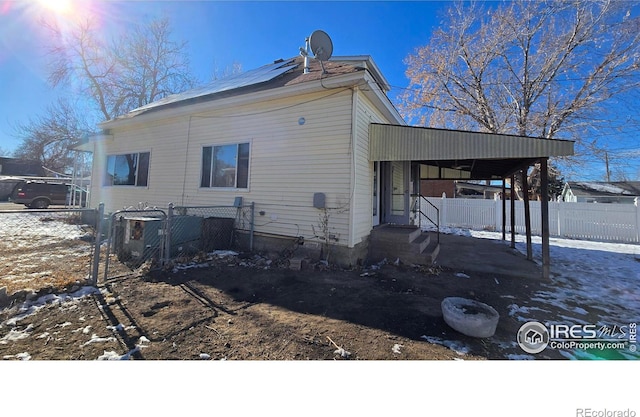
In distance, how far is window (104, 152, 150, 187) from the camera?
8.94 m

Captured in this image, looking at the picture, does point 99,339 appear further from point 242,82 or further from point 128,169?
point 128,169

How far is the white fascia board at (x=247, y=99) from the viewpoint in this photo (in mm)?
5293

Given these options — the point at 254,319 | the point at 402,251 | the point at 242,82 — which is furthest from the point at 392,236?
the point at 242,82

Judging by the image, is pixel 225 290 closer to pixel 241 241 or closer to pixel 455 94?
pixel 241 241

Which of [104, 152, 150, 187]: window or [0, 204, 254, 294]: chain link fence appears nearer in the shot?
[0, 204, 254, 294]: chain link fence

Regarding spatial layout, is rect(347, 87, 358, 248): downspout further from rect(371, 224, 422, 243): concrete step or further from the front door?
the front door

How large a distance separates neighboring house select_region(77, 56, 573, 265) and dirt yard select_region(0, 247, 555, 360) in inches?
71.3

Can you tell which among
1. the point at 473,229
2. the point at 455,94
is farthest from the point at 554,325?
the point at 455,94

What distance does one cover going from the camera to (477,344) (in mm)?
2672

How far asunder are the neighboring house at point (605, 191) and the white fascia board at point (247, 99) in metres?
23.7

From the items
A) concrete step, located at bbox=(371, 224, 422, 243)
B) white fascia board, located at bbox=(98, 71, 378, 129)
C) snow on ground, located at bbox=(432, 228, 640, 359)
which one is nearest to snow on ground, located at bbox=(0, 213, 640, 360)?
snow on ground, located at bbox=(432, 228, 640, 359)

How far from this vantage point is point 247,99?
21.4ft

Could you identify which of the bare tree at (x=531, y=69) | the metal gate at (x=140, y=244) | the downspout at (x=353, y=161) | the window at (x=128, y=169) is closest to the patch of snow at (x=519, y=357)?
the downspout at (x=353, y=161)

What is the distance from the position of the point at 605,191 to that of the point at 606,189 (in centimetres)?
49
